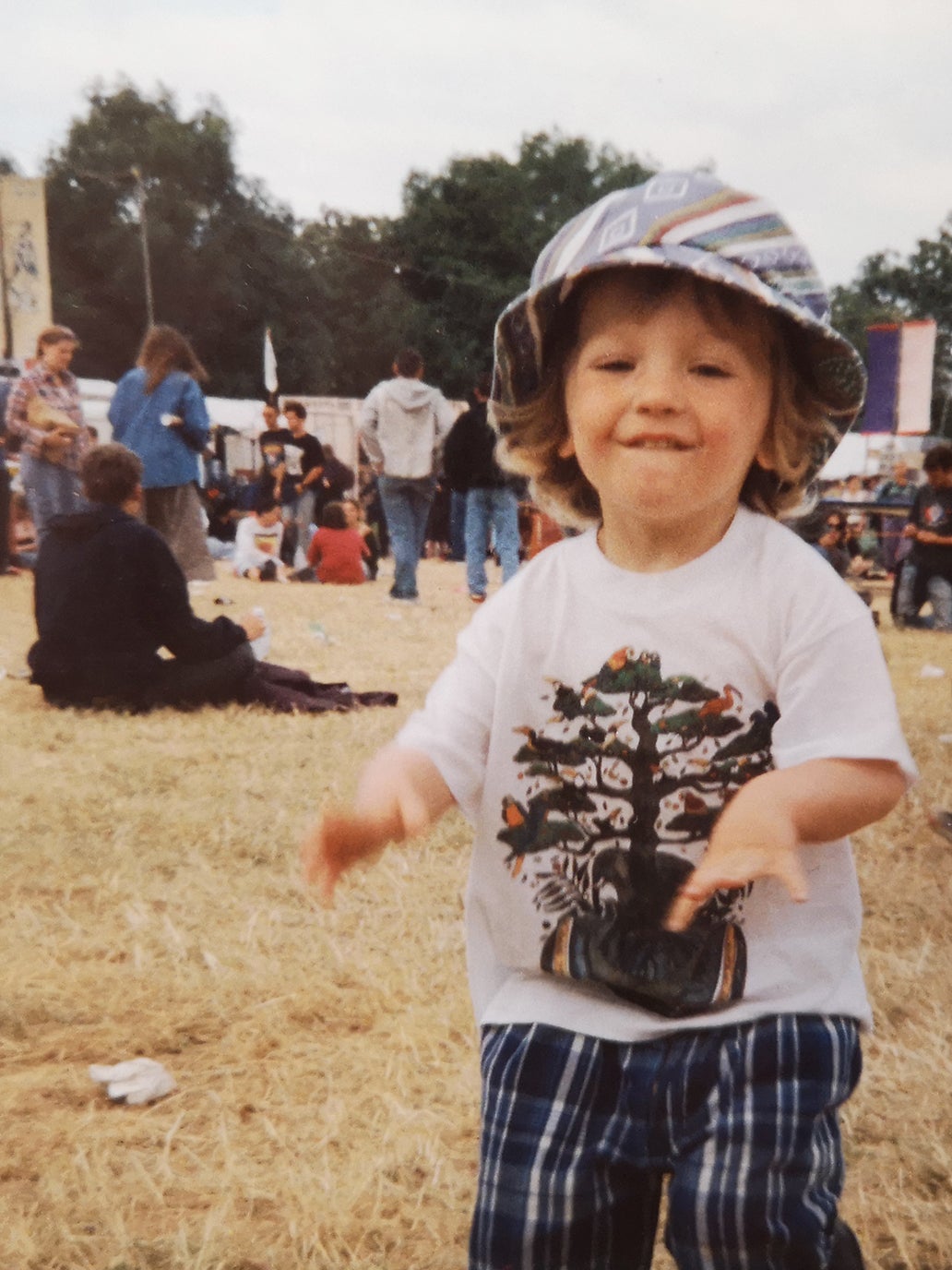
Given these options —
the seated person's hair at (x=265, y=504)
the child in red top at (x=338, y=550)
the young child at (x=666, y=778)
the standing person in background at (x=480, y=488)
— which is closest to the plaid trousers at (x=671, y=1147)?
the young child at (x=666, y=778)

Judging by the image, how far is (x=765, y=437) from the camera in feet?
5.62

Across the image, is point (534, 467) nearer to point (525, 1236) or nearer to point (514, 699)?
point (514, 699)

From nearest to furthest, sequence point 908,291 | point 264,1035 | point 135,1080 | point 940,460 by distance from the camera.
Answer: point 135,1080 < point 264,1035 < point 940,460 < point 908,291

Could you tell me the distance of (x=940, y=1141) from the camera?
7.41 feet

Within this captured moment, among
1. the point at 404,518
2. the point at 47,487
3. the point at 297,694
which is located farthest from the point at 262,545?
the point at 297,694

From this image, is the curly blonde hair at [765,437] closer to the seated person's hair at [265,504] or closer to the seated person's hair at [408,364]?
the seated person's hair at [408,364]

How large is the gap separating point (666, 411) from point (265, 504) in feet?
39.8

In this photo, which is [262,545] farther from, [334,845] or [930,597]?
[334,845]

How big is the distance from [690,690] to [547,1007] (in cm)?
40

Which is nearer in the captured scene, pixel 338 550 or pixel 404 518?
pixel 404 518

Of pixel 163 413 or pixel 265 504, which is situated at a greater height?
pixel 163 413

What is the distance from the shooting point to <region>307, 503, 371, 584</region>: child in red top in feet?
41.7

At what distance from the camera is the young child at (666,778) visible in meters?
1.44

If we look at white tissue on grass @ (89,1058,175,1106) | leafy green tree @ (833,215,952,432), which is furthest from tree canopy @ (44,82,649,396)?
white tissue on grass @ (89,1058,175,1106)
